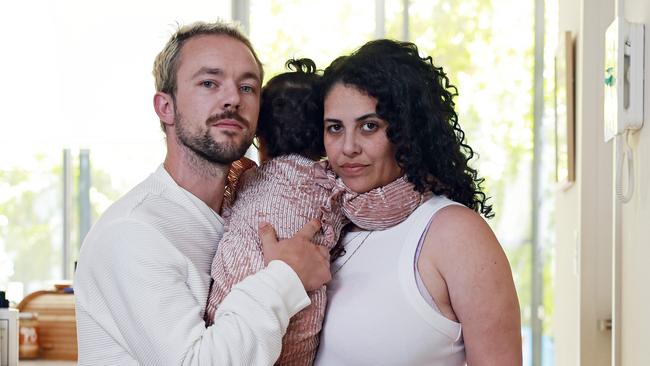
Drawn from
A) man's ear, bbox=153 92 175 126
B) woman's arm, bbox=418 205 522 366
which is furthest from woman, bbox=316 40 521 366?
man's ear, bbox=153 92 175 126

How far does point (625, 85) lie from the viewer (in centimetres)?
206

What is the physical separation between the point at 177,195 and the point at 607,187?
1.89 meters

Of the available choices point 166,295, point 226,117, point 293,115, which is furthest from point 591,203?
point 166,295

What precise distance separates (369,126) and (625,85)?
71 centimetres

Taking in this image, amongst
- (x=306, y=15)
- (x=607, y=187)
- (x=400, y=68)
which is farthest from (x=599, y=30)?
(x=306, y=15)

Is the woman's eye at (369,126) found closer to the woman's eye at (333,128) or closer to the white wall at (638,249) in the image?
the woman's eye at (333,128)

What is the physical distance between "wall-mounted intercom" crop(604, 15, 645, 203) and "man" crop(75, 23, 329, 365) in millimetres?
776

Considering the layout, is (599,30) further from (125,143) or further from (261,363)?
(125,143)

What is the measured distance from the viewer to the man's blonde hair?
191 cm

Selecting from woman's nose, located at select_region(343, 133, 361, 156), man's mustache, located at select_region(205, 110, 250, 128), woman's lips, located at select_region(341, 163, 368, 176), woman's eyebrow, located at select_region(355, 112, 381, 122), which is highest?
man's mustache, located at select_region(205, 110, 250, 128)

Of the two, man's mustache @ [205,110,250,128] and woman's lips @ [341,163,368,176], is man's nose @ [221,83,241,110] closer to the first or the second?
man's mustache @ [205,110,250,128]

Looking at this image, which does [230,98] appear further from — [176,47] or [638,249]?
[638,249]

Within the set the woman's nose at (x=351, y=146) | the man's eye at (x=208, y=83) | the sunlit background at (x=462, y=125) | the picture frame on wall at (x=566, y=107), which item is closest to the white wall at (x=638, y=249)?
the woman's nose at (x=351, y=146)

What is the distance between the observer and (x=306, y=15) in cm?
557
